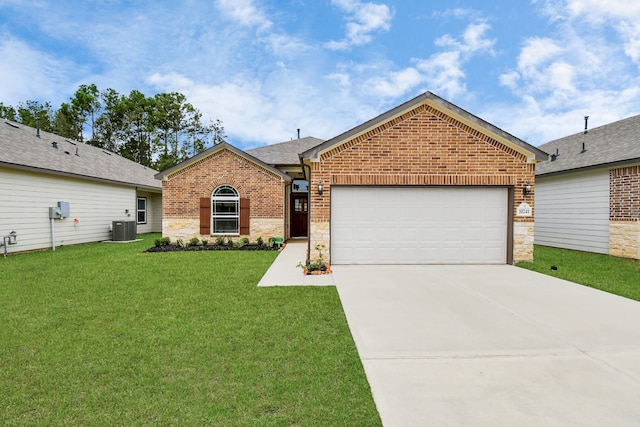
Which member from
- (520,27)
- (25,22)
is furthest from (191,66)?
(520,27)

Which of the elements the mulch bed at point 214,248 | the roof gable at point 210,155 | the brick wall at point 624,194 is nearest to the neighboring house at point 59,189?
the roof gable at point 210,155

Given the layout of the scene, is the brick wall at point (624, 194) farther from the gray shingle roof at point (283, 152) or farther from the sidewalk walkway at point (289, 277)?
the gray shingle roof at point (283, 152)

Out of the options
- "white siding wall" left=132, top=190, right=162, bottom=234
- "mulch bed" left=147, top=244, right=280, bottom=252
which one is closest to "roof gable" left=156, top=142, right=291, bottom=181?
"mulch bed" left=147, top=244, right=280, bottom=252

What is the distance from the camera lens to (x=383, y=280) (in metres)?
6.93

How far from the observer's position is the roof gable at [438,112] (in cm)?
847

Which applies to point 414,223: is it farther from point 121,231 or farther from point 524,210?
point 121,231

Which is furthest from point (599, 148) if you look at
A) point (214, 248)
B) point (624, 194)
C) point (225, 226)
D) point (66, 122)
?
point (66, 122)

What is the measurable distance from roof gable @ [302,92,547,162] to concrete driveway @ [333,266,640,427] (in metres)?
3.85

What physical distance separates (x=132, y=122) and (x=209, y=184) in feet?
91.8

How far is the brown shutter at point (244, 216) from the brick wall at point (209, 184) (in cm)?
17

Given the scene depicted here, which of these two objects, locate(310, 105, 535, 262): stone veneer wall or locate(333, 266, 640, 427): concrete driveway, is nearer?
locate(333, 266, 640, 427): concrete driveway

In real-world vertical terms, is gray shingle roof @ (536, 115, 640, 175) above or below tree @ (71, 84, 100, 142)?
below

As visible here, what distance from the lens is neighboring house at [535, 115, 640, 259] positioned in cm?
1020

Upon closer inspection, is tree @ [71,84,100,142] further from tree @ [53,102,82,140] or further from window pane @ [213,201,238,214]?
window pane @ [213,201,238,214]
